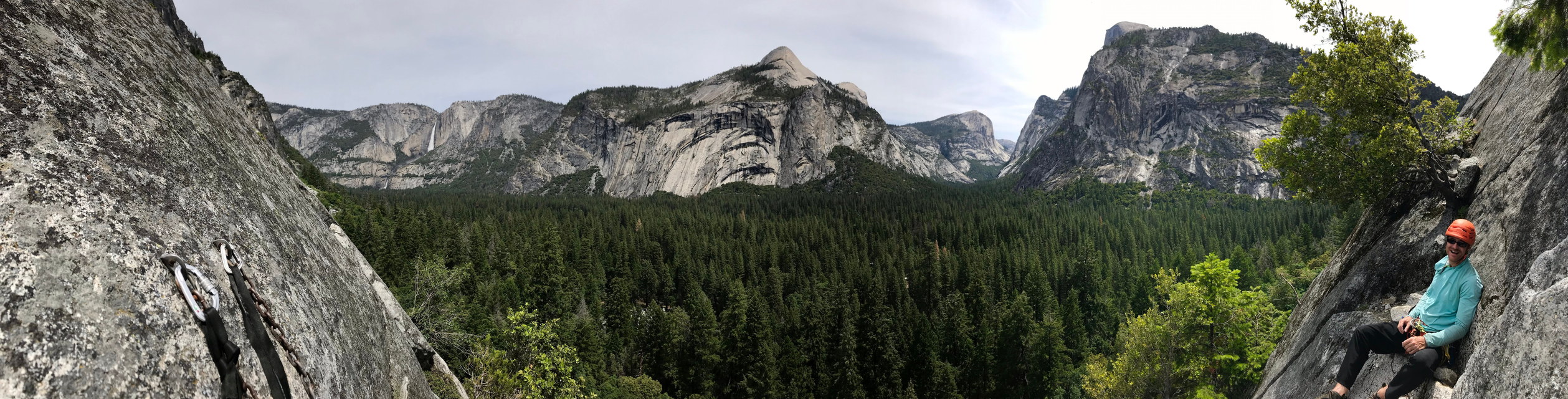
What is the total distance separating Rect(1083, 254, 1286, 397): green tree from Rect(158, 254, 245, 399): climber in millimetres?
22802

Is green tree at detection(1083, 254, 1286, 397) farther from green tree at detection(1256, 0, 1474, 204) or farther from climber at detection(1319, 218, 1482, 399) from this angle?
climber at detection(1319, 218, 1482, 399)

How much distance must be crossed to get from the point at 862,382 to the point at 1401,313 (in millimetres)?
33391

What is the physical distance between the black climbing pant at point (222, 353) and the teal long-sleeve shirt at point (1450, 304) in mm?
13131

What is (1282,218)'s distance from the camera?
101188 millimetres

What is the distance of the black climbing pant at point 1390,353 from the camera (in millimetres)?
7363

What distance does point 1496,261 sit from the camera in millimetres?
8258

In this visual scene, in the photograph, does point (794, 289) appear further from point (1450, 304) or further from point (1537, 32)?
point (1537, 32)

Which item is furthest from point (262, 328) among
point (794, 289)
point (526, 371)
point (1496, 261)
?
point (794, 289)

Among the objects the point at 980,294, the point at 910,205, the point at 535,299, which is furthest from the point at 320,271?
the point at 910,205

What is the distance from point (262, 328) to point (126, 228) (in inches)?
43.9

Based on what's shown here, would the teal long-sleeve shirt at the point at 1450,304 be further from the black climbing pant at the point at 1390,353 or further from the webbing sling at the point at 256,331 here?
the webbing sling at the point at 256,331

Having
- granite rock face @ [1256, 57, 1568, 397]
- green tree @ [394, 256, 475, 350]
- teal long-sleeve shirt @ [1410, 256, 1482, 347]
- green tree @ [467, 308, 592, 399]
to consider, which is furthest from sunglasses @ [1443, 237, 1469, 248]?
green tree @ [394, 256, 475, 350]

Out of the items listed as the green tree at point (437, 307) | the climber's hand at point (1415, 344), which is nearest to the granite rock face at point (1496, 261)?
the climber's hand at point (1415, 344)

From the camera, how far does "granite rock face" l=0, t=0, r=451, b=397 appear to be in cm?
328
